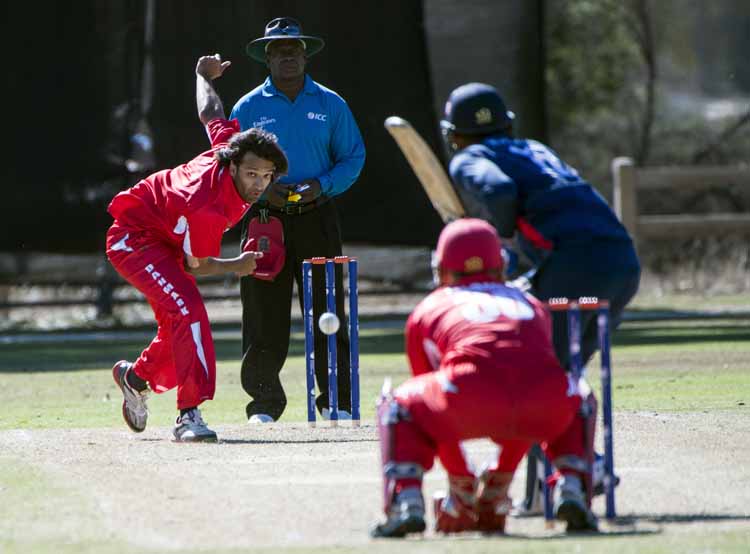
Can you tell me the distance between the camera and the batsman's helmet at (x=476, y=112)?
680 cm

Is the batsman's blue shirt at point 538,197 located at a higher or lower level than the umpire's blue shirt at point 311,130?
lower

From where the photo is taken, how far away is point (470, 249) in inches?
245

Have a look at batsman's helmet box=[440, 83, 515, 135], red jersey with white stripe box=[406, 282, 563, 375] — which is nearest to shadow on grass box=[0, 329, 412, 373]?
batsman's helmet box=[440, 83, 515, 135]

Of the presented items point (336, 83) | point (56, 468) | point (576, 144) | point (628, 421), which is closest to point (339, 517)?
point (56, 468)

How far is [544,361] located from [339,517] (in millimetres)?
1053

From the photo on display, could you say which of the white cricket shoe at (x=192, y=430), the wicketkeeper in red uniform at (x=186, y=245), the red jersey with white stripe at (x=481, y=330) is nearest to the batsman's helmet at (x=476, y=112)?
the red jersey with white stripe at (x=481, y=330)

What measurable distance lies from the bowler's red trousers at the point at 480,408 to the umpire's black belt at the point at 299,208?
3.99 meters

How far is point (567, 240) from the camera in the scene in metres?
6.70

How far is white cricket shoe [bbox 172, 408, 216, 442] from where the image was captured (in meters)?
8.88

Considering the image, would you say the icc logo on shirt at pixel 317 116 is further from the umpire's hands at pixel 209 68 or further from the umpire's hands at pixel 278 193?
the umpire's hands at pixel 209 68

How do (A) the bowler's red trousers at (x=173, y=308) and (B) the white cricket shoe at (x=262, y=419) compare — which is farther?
(B) the white cricket shoe at (x=262, y=419)

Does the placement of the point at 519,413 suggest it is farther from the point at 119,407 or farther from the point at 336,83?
the point at 336,83

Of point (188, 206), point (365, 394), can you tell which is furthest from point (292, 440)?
point (365, 394)

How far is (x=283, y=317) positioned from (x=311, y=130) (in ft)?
3.70
